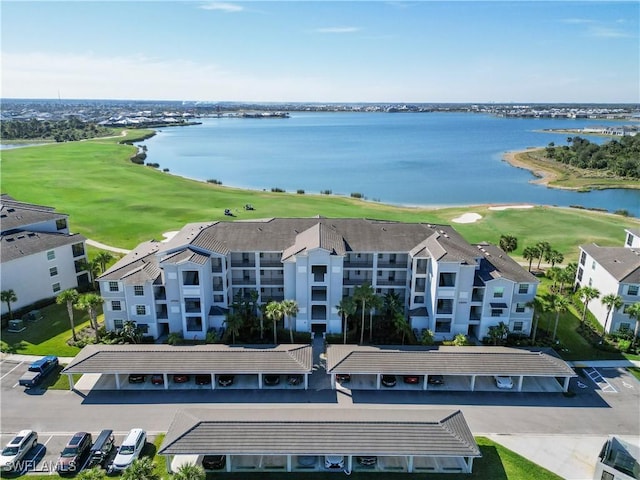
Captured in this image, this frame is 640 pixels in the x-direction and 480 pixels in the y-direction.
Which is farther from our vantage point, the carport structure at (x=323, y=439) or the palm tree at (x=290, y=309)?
the palm tree at (x=290, y=309)

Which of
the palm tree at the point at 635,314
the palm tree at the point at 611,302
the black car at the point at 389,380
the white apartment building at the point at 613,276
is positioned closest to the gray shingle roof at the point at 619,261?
the white apartment building at the point at 613,276

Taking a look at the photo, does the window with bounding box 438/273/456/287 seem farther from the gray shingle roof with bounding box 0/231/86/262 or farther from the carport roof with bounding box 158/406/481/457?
the gray shingle roof with bounding box 0/231/86/262

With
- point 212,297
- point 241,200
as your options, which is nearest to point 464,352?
point 212,297

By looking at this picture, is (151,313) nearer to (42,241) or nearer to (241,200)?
(42,241)

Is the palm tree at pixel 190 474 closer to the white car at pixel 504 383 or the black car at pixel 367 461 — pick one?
the black car at pixel 367 461

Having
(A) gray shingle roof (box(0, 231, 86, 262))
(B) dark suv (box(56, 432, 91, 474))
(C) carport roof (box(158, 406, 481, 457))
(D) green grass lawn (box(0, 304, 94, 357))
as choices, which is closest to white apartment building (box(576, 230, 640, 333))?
(C) carport roof (box(158, 406, 481, 457))

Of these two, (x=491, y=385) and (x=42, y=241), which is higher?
(x=42, y=241)
